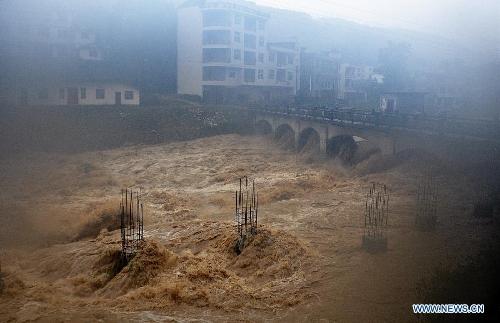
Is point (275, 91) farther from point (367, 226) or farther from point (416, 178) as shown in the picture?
point (367, 226)

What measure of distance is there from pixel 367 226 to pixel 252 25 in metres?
51.7

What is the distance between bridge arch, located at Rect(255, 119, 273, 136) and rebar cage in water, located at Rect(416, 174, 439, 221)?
1006 inches

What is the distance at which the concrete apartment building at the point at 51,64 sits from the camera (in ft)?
150

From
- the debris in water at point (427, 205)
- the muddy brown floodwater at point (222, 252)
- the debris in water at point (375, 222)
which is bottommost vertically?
the muddy brown floodwater at point (222, 252)

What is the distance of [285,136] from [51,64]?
2647cm

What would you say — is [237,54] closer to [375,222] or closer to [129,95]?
[129,95]

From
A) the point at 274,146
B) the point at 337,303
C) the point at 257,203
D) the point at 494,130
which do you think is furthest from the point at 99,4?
the point at 337,303

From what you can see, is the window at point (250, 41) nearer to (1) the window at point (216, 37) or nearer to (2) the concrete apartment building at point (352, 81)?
(1) the window at point (216, 37)

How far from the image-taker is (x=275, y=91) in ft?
229

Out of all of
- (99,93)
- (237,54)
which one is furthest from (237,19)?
Answer: (99,93)

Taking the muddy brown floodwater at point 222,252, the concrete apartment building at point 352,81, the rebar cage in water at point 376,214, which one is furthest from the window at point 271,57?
the rebar cage in water at point 376,214

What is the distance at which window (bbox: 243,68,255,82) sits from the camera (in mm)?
64894

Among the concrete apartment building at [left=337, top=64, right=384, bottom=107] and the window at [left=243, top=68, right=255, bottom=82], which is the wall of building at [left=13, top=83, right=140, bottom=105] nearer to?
the window at [left=243, top=68, right=255, bottom=82]

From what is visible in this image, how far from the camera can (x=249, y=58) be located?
215 ft
